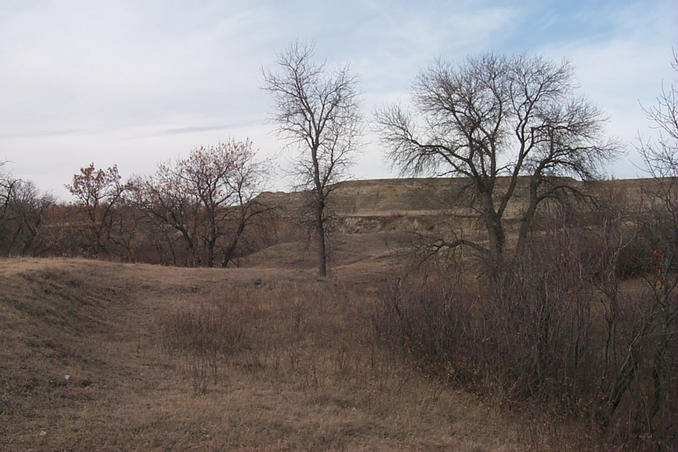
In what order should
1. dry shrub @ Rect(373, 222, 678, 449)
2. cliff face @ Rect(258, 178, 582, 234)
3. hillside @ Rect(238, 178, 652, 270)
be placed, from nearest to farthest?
1. dry shrub @ Rect(373, 222, 678, 449)
2. hillside @ Rect(238, 178, 652, 270)
3. cliff face @ Rect(258, 178, 582, 234)

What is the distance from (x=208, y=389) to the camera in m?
8.60

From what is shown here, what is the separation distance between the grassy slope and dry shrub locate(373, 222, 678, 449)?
3.02 ft

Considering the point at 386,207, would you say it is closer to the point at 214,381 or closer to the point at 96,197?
the point at 96,197

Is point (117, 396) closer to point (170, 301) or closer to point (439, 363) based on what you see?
point (439, 363)

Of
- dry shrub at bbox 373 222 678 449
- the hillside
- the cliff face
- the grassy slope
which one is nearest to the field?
the grassy slope

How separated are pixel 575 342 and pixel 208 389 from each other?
6182 mm

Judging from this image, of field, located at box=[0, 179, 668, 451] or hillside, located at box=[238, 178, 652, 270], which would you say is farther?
hillside, located at box=[238, 178, 652, 270]

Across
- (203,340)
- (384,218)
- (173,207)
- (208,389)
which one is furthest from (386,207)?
(208,389)

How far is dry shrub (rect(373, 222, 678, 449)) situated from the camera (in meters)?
8.61

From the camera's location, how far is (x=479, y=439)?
302 inches

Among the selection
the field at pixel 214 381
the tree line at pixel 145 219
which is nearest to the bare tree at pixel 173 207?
the tree line at pixel 145 219

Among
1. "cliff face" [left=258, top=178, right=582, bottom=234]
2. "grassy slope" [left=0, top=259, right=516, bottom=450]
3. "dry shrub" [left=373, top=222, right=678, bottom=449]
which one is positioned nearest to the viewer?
"grassy slope" [left=0, top=259, right=516, bottom=450]

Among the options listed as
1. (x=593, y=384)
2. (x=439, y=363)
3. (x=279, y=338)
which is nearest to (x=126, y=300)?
(x=279, y=338)

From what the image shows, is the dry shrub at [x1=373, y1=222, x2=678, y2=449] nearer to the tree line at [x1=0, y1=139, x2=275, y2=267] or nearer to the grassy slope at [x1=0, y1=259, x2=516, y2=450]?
the grassy slope at [x1=0, y1=259, x2=516, y2=450]
